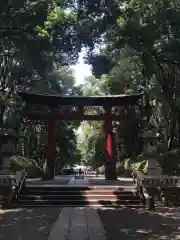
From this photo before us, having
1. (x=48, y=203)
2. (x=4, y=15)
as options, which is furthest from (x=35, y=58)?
(x=48, y=203)

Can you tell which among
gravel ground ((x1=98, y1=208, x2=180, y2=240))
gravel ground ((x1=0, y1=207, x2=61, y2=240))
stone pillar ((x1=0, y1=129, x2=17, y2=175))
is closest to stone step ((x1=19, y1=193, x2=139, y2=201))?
gravel ground ((x1=0, y1=207, x2=61, y2=240))

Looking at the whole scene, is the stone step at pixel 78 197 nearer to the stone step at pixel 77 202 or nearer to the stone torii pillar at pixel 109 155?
the stone step at pixel 77 202

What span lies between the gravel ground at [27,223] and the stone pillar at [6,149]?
3.72 metres

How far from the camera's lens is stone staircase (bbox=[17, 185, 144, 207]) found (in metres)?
14.1

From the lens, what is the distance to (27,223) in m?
10.1

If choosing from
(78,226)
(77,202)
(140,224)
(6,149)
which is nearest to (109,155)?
(6,149)

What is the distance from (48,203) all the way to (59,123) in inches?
826

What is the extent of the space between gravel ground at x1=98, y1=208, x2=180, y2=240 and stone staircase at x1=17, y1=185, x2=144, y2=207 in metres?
1.34

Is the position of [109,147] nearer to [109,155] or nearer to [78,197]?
[109,155]

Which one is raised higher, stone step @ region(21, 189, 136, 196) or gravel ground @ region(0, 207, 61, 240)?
stone step @ region(21, 189, 136, 196)

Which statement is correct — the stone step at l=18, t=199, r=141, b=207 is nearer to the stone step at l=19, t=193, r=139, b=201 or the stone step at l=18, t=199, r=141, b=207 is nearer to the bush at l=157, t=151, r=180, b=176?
the stone step at l=19, t=193, r=139, b=201

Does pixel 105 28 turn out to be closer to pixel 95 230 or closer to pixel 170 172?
pixel 170 172

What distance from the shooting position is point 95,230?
8.89 meters

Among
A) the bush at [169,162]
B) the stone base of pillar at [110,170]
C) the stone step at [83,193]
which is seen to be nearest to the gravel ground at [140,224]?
the stone step at [83,193]
